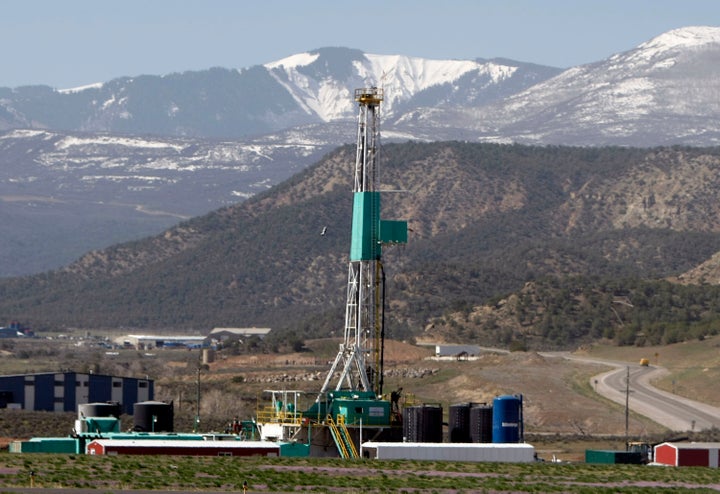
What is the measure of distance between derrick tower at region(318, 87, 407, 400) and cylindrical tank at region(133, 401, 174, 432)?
7049 mm

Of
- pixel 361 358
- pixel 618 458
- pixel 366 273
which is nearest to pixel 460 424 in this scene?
pixel 361 358

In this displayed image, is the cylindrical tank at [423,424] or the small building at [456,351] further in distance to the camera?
the small building at [456,351]

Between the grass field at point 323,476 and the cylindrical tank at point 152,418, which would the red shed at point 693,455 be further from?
the cylindrical tank at point 152,418

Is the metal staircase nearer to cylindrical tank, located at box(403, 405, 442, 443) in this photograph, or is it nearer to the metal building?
cylindrical tank, located at box(403, 405, 442, 443)

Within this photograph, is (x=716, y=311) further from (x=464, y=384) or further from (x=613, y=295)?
(x=464, y=384)

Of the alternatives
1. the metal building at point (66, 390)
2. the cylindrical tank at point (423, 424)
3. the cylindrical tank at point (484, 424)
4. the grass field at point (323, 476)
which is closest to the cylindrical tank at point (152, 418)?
the grass field at point (323, 476)

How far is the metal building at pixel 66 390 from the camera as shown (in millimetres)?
104750

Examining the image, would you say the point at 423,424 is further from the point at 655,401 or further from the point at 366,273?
the point at 655,401

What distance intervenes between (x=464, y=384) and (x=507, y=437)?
5061 cm

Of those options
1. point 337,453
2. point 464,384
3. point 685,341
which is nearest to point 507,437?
point 337,453

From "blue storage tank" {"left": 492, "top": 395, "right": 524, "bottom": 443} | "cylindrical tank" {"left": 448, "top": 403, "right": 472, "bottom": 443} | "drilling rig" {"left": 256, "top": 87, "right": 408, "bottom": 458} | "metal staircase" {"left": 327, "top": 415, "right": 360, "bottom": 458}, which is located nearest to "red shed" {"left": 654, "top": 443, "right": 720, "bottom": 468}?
"blue storage tank" {"left": 492, "top": 395, "right": 524, "bottom": 443}

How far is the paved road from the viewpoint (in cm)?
9959

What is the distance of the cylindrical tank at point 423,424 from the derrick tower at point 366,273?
217 centimetres

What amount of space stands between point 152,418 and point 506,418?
13765 millimetres
